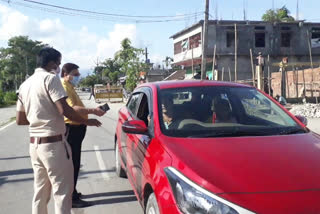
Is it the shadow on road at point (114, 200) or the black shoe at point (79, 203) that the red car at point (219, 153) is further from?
the black shoe at point (79, 203)

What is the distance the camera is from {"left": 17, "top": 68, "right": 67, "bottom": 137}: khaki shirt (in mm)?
3094

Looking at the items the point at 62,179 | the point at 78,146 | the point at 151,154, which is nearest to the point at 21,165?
the point at 78,146

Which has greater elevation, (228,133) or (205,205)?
(228,133)

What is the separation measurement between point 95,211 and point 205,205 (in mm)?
2390

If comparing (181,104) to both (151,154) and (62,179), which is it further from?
(62,179)

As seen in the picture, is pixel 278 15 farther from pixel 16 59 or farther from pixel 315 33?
pixel 16 59

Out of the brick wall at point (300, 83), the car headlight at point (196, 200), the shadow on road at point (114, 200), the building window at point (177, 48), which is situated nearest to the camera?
the car headlight at point (196, 200)

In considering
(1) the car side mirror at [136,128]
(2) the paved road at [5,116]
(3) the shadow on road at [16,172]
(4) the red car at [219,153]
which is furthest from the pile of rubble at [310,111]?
(2) the paved road at [5,116]

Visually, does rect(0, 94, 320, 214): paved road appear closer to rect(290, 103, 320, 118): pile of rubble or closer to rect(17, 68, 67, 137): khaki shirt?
rect(17, 68, 67, 137): khaki shirt

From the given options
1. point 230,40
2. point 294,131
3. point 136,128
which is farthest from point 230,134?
point 230,40

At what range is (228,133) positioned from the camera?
10.7ft

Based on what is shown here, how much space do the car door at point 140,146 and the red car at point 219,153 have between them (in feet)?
0.04

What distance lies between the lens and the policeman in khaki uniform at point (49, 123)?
3.12m

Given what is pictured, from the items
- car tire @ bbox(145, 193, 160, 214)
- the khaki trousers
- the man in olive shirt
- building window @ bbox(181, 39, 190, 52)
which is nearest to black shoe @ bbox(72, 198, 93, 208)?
the man in olive shirt
